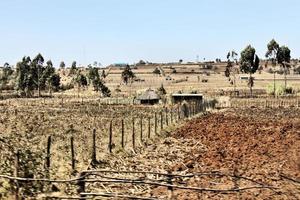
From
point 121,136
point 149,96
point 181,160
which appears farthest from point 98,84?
point 181,160

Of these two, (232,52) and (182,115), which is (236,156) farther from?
(232,52)

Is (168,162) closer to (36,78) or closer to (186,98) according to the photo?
(186,98)

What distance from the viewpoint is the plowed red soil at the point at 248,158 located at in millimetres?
15177

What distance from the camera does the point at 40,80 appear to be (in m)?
138

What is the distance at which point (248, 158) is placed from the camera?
22750 mm

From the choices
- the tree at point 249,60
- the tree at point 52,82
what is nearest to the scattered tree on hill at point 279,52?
the tree at point 249,60

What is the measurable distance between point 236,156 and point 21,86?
116 metres

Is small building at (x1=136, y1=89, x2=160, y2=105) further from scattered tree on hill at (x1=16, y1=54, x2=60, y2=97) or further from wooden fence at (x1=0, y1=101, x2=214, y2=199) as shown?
scattered tree on hill at (x1=16, y1=54, x2=60, y2=97)

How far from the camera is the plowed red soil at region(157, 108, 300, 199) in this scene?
15.2 metres

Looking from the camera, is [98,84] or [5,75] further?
[5,75]

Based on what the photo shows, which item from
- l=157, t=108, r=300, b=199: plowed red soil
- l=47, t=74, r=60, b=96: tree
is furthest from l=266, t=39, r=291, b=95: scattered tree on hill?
l=157, t=108, r=300, b=199: plowed red soil

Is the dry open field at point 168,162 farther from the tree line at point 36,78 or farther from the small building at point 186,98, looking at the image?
the tree line at point 36,78

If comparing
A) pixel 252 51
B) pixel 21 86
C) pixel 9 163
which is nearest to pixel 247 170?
pixel 9 163

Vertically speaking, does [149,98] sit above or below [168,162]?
below
